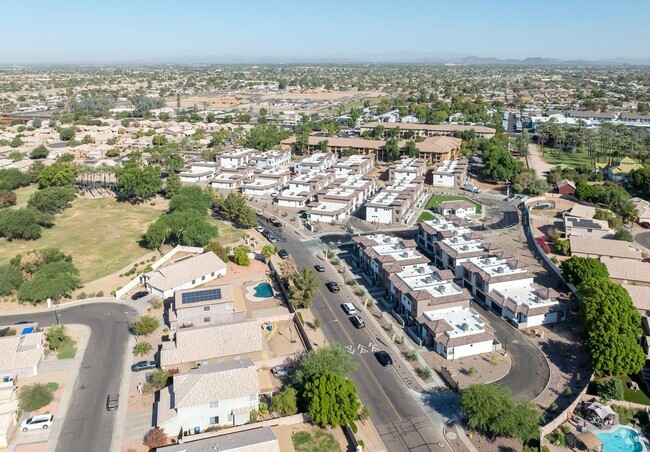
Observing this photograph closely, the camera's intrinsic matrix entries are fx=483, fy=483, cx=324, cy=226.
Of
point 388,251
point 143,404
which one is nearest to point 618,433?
point 388,251

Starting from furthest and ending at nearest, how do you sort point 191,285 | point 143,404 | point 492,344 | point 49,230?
point 49,230 → point 191,285 → point 492,344 → point 143,404

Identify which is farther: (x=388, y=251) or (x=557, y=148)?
(x=557, y=148)

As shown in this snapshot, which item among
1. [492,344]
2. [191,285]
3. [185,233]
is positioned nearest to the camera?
[492,344]

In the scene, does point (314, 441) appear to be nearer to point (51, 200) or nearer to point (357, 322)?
point (357, 322)

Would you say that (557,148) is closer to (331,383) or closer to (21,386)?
(331,383)

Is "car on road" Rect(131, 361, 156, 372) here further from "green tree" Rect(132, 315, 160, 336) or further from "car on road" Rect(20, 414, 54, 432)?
"car on road" Rect(20, 414, 54, 432)

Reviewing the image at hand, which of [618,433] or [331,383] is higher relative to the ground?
[331,383]
